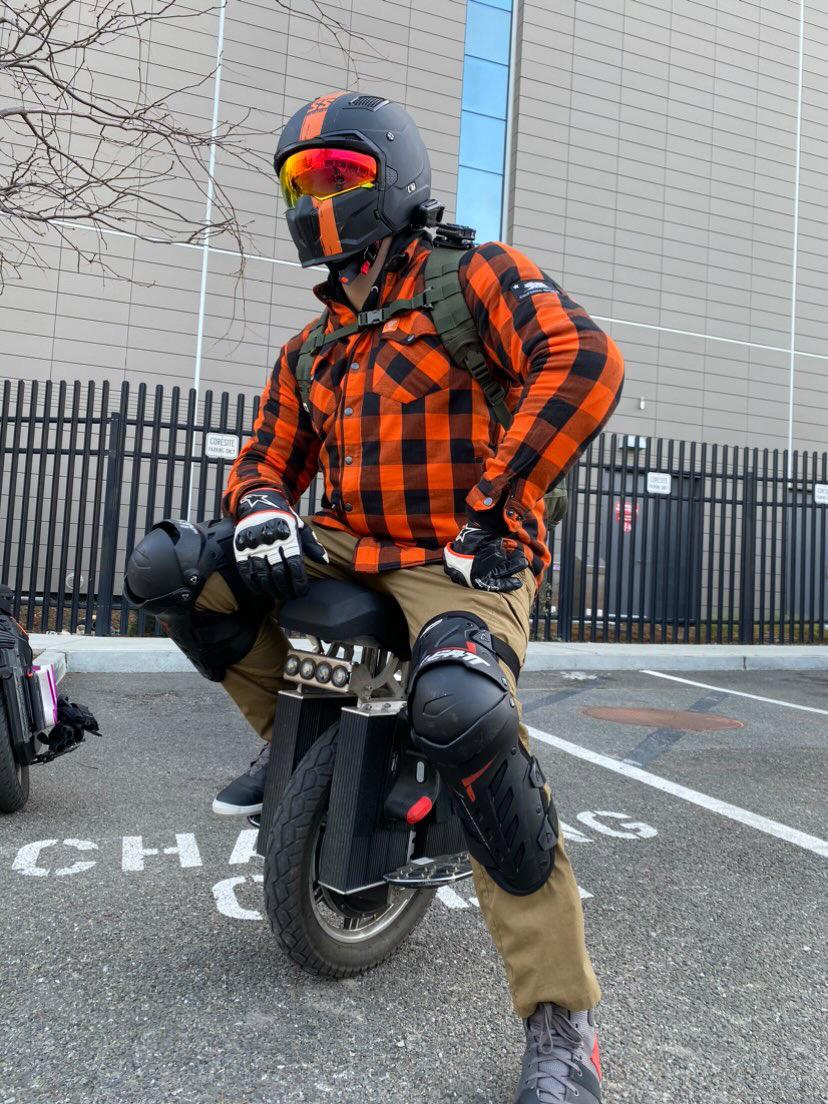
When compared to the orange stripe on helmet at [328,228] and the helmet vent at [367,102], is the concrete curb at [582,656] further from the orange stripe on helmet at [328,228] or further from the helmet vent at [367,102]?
the helmet vent at [367,102]

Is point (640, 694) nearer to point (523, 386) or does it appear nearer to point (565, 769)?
point (565, 769)

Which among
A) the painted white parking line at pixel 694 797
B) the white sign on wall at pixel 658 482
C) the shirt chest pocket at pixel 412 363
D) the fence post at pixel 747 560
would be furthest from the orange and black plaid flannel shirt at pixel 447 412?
the fence post at pixel 747 560

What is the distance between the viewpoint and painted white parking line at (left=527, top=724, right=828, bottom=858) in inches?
130

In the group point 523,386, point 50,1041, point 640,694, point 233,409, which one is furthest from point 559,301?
point 233,409

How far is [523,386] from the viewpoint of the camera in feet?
5.85

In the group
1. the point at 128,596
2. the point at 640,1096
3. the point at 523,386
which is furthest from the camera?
the point at 128,596

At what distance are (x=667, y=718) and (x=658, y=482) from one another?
5.76m

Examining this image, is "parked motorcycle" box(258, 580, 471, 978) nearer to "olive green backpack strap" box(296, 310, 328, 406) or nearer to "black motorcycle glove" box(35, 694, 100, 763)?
"olive green backpack strap" box(296, 310, 328, 406)

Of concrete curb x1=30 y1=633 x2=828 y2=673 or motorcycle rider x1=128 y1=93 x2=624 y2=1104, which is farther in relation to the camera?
concrete curb x1=30 y1=633 x2=828 y2=673

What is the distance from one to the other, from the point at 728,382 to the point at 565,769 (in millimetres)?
15405

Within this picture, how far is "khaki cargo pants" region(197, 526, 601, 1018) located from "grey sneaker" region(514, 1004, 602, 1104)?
3 cm

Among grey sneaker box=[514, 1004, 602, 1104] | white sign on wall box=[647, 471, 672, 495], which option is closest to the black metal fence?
white sign on wall box=[647, 471, 672, 495]

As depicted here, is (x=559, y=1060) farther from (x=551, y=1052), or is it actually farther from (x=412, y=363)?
(x=412, y=363)

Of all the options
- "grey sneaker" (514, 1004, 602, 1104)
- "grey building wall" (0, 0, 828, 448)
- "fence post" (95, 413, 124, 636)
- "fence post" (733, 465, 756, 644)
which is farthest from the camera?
"grey building wall" (0, 0, 828, 448)
